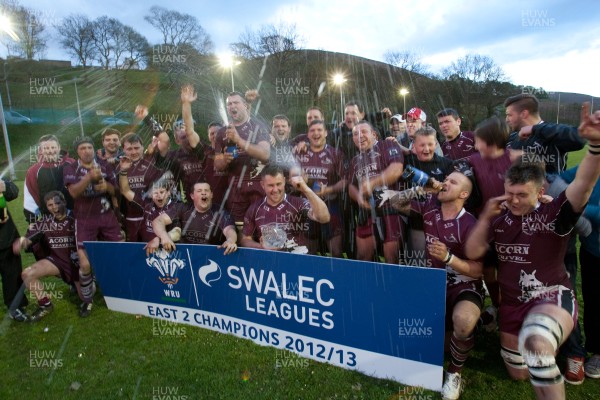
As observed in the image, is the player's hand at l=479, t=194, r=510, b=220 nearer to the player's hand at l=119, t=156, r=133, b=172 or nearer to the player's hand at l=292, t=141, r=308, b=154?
the player's hand at l=292, t=141, r=308, b=154

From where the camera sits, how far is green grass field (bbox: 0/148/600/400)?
314 cm

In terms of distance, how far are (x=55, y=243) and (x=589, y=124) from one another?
19.9 feet

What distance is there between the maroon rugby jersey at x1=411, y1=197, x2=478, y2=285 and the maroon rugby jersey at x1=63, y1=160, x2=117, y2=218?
179 inches

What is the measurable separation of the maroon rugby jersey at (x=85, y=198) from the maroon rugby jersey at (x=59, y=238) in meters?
0.22

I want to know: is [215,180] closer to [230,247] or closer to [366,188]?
[230,247]

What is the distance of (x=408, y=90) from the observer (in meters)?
40.9

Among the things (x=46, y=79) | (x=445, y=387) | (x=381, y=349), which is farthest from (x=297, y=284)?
(x=46, y=79)

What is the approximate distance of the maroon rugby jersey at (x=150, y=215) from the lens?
485 cm

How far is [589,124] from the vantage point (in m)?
2.21

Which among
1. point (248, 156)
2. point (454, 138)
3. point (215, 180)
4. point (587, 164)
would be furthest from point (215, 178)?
point (587, 164)

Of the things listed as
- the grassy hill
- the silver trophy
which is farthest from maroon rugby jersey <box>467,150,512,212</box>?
the silver trophy

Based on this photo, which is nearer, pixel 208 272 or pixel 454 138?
pixel 208 272

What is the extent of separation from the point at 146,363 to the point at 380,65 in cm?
4747

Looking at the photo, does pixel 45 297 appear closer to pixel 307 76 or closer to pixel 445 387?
pixel 445 387
